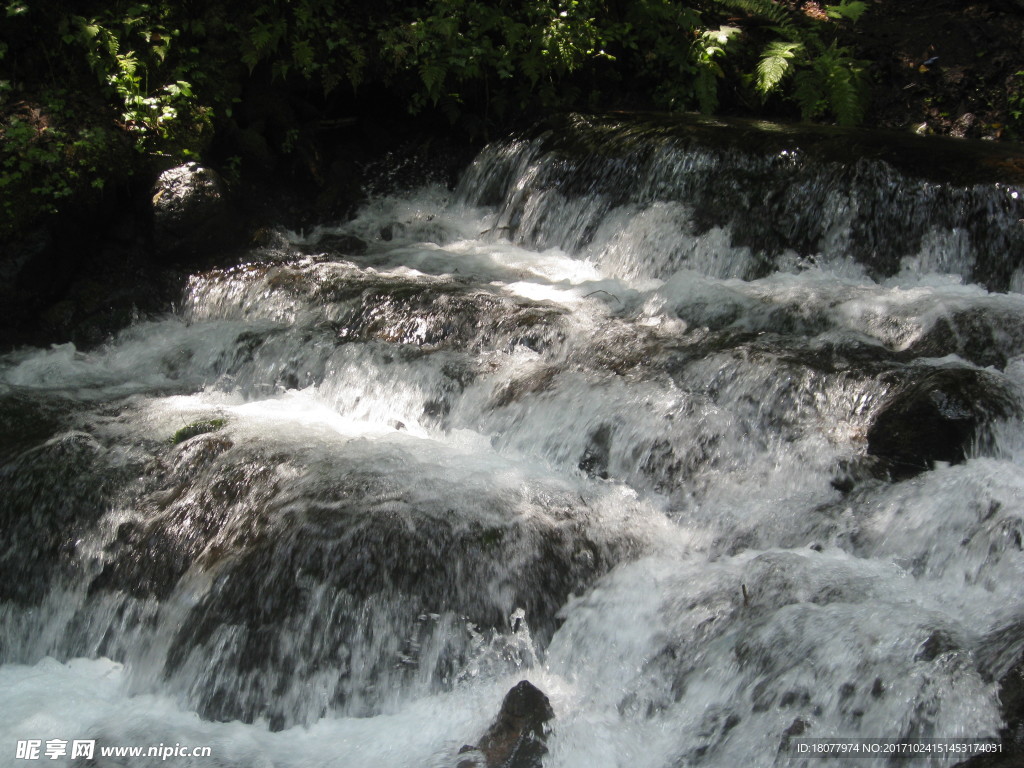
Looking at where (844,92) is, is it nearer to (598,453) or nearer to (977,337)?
(977,337)

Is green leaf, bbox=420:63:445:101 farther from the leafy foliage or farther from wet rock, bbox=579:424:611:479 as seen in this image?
wet rock, bbox=579:424:611:479

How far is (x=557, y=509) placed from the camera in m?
4.23

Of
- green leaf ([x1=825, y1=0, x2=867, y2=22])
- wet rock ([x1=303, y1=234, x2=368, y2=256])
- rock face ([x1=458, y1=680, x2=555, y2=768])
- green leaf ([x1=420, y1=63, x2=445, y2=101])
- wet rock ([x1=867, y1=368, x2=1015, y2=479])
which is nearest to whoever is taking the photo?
rock face ([x1=458, y1=680, x2=555, y2=768])

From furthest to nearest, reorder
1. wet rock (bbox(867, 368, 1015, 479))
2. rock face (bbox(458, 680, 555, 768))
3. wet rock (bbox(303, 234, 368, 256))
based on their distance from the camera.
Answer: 1. wet rock (bbox(303, 234, 368, 256))
2. wet rock (bbox(867, 368, 1015, 479))
3. rock face (bbox(458, 680, 555, 768))

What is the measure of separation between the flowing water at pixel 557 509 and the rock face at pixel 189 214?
104cm

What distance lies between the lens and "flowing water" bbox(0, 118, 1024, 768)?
3.41 metres

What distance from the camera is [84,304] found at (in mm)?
6980

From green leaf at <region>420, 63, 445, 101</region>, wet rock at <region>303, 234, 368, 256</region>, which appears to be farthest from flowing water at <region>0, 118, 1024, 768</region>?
green leaf at <region>420, 63, 445, 101</region>

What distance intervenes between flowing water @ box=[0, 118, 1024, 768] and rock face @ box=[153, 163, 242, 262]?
40.9 inches

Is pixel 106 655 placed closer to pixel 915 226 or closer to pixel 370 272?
pixel 370 272

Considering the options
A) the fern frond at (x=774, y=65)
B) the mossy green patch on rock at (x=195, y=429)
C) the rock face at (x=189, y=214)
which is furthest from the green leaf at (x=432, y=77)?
the mossy green patch on rock at (x=195, y=429)

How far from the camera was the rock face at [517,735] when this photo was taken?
323cm

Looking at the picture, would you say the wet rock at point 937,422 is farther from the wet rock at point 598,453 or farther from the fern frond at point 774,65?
the fern frond at point 774,65

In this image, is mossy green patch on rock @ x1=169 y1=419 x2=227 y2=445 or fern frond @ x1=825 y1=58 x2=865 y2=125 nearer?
mossy green patch on rock @ x1=169 y1=419 x2=227 y2=445
